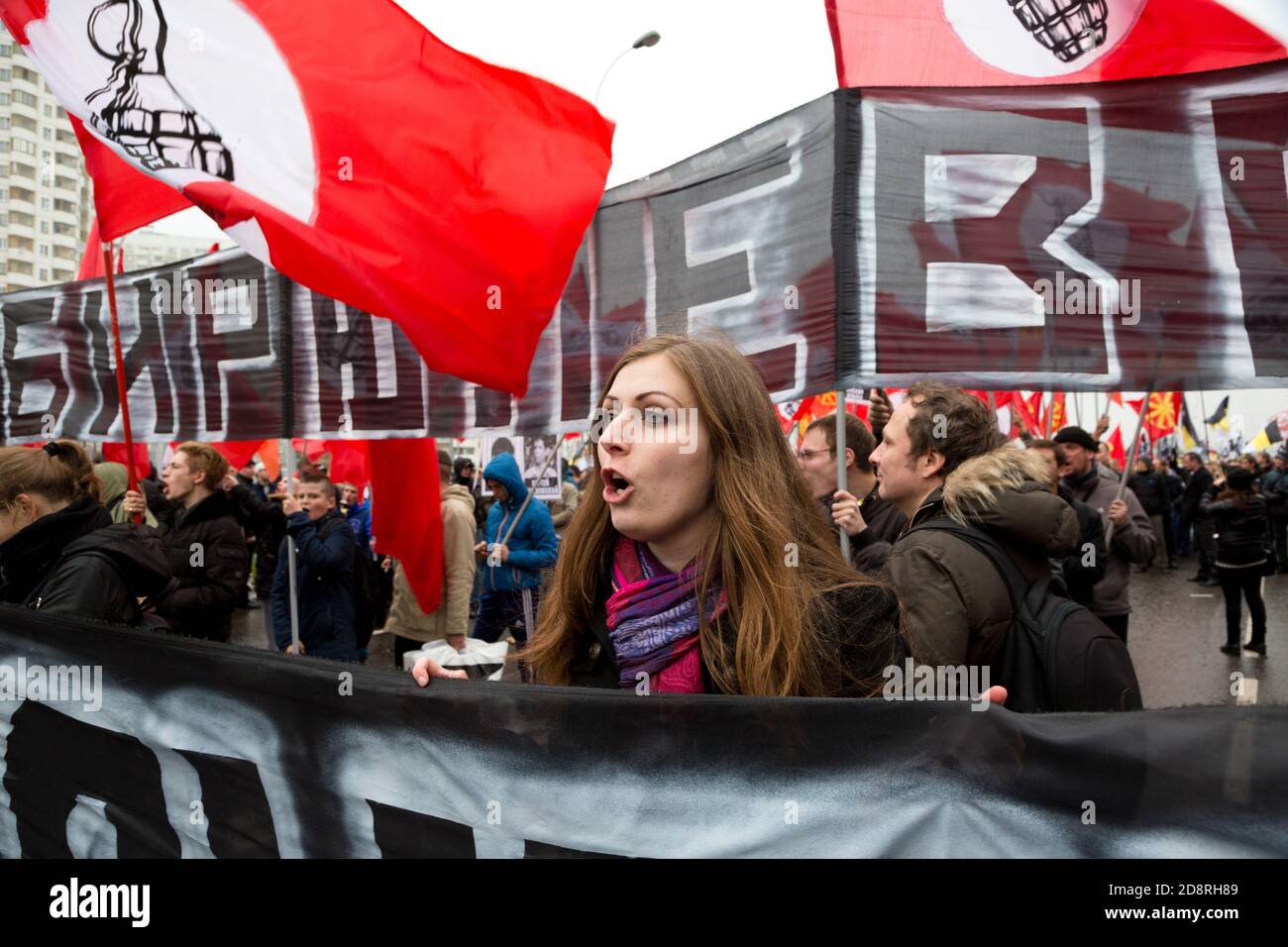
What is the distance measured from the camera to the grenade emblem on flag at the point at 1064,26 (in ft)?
13.0

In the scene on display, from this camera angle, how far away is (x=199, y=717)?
2744 millimetres

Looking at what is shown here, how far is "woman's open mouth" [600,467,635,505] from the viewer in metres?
2.15

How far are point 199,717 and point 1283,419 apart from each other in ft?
91.7

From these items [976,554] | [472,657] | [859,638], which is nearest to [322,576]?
[472,657]

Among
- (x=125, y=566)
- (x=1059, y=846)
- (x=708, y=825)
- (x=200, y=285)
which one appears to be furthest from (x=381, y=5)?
(x=1059, y=846)

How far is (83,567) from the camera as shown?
3605 millimetres

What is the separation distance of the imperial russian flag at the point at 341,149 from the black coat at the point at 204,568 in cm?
244

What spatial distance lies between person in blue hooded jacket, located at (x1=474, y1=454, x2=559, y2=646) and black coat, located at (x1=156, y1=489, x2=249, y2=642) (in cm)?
185

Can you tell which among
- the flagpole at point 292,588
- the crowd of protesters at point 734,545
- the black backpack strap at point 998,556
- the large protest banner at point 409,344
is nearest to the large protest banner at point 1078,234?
the large protest banner at point 409,344

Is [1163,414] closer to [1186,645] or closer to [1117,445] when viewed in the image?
[1117,445]

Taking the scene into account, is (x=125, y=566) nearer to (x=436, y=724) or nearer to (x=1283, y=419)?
(x=436, y=724)
